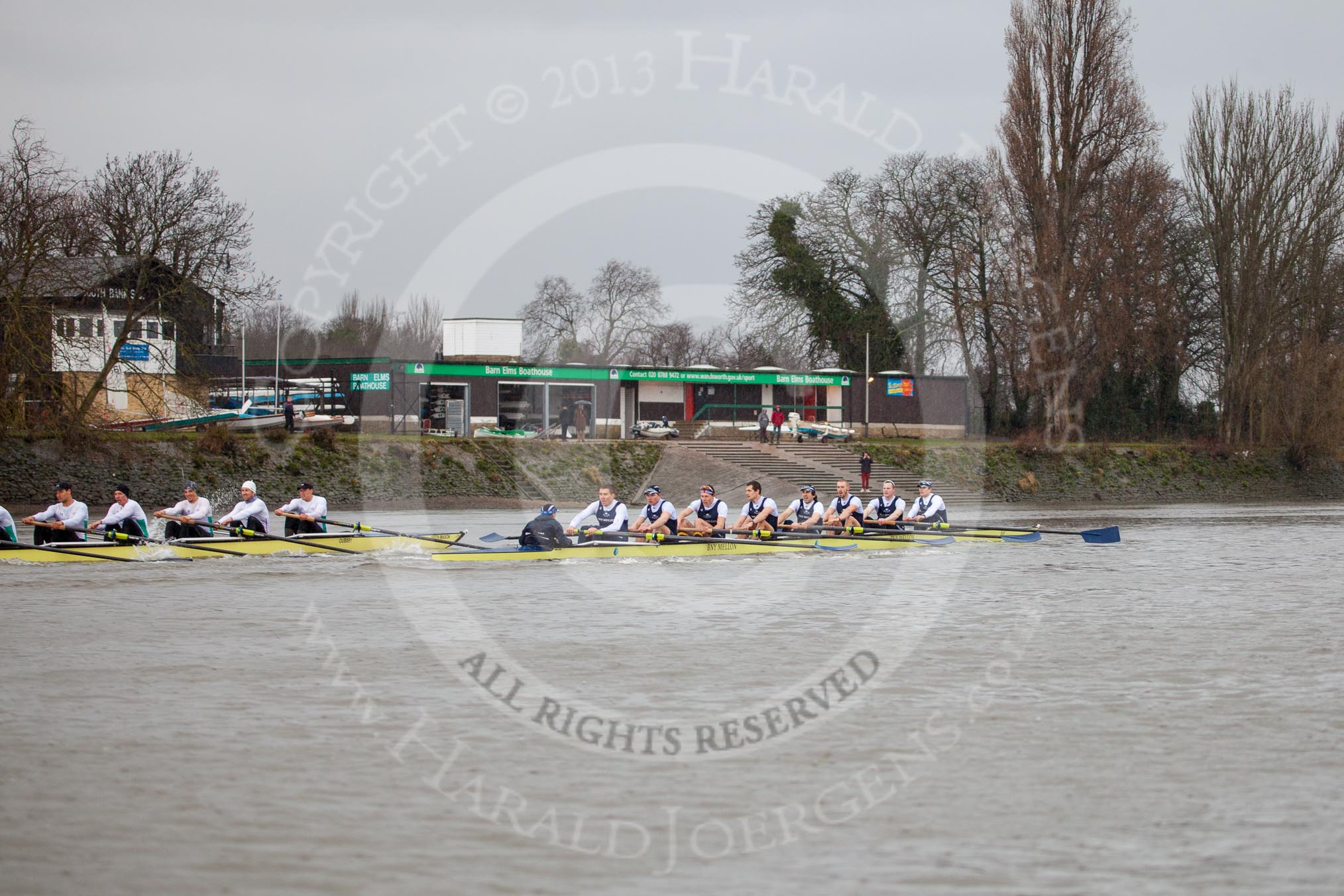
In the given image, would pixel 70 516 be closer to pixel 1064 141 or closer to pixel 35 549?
pixel 35 549

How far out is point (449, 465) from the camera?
4047cm

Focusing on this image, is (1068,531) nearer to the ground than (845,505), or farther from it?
nearer to the ground

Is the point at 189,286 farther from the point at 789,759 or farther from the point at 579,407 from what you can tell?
the point at 789,759

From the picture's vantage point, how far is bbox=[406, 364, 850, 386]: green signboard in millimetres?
46438

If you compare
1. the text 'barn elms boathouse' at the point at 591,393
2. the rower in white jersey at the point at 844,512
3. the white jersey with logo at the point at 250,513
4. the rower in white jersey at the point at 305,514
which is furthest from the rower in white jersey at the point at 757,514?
the text 'barn elms boathouse' at the point at 591,393

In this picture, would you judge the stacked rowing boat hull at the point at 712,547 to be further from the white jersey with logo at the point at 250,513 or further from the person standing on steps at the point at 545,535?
the white jersey with logo at the point at 250,513

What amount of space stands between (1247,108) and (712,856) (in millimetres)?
53403

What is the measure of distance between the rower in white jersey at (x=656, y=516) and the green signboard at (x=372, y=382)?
24234mm

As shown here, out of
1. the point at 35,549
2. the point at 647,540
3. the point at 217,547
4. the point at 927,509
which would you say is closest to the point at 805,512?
the point at 927,509

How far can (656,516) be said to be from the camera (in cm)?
2258

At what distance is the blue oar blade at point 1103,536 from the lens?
27.5 meters

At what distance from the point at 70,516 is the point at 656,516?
380 inches

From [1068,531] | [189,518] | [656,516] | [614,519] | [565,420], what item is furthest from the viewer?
[565,420]

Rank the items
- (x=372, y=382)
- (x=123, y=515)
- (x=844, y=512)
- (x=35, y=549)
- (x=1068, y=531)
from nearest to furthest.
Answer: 1. (x=35, y=549)
2. (x=123, y=515)
3. (x=844, y=512)
4. (x=1068, y=531)
5. (x=372, y=382)
